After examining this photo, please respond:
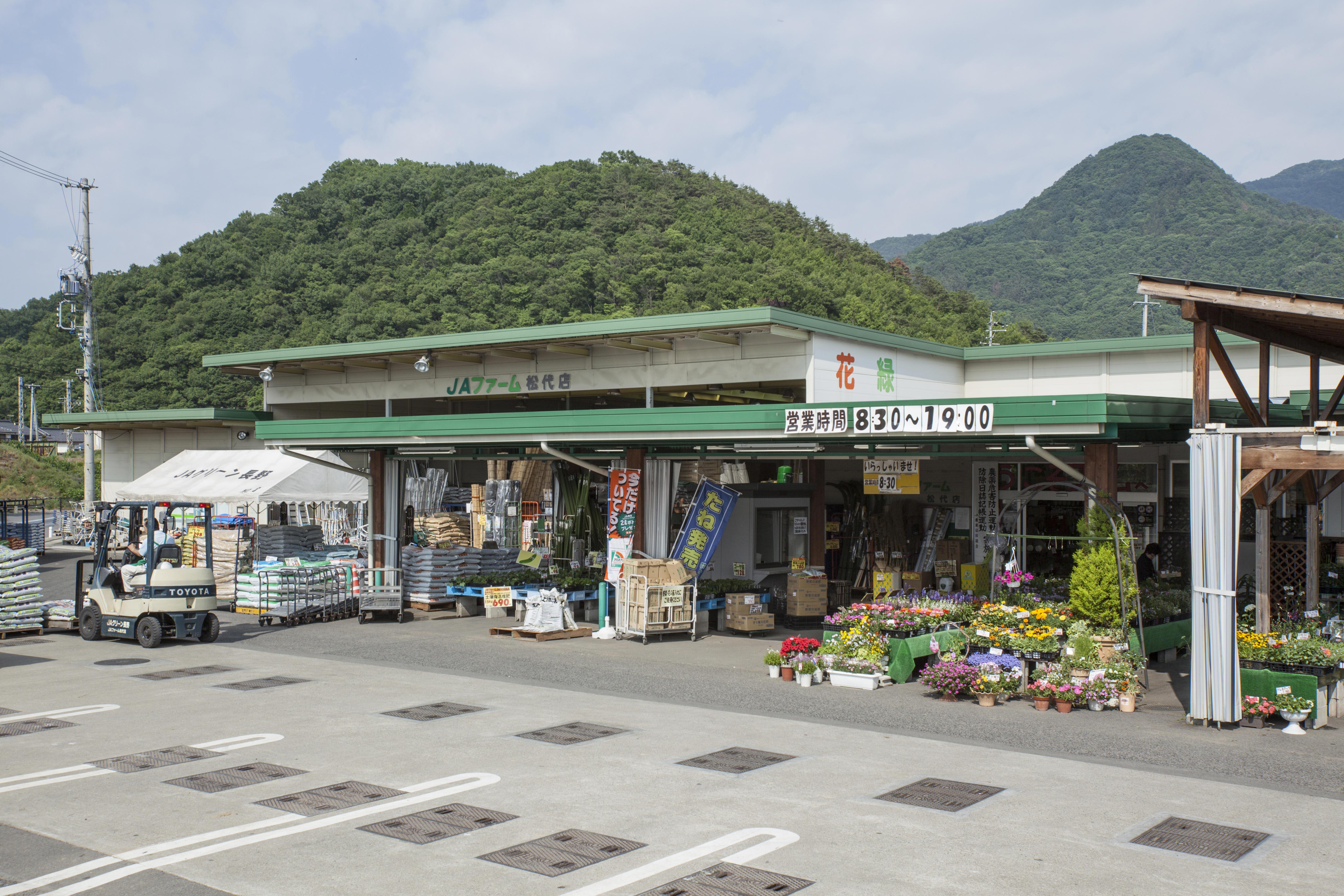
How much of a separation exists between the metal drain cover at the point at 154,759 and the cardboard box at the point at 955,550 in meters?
15.0

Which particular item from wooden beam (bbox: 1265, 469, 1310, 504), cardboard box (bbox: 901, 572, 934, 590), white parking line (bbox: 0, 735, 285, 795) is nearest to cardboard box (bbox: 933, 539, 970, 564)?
Answer: cardboard box (bbox: 901, 572, 934, 590)

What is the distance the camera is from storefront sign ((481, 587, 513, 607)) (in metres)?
21.5

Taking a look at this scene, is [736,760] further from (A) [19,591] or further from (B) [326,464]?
(B) [326,464]

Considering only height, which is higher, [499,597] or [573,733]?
[499,597]

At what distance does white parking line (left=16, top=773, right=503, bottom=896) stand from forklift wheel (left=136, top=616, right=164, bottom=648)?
1061cm

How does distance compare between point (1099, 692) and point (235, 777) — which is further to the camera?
point (1099, 692)

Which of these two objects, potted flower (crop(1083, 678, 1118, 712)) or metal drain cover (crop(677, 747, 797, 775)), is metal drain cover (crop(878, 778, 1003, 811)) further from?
potted flower (crop(1083, 678, 1118, 712))

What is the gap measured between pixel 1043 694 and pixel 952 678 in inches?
41.7

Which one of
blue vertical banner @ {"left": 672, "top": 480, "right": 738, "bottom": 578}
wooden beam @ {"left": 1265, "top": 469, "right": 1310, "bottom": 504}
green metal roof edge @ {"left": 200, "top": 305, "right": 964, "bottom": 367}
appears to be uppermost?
green metal roof edge @ {"left": 200, "top": 305, "right": 964, "bottom": 367}

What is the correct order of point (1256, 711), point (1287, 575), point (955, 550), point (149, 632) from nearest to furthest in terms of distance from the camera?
point (1256, 711)
point (1287, 575)
point (149, 632)
point (955, 550)

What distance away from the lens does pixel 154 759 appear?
10484mm

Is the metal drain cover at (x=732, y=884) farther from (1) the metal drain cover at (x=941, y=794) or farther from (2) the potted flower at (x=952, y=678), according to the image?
(2) the potted flower at (x=952, y=678)

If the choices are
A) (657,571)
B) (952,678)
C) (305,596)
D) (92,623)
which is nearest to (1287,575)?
(952,678)

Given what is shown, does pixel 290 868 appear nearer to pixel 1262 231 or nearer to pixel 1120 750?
pixel 1120 750
